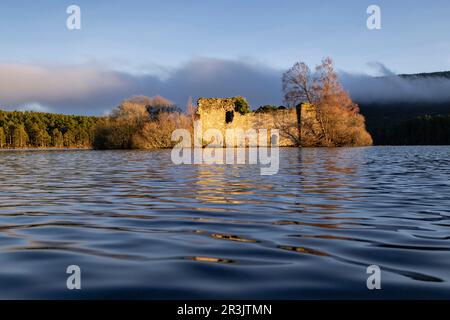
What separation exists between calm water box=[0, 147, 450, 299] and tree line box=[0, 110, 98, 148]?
9169 centimetres

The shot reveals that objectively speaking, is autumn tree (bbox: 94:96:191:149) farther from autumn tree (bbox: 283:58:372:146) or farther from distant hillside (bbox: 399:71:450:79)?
distant hillside (bbox: 399:71:450:79)

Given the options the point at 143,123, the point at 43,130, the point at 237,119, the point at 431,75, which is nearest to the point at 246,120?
the point at 237,119

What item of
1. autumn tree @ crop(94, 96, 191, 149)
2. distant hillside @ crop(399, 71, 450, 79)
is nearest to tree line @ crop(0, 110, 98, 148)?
autumn tree @ crop(94, 96, 191, 149)

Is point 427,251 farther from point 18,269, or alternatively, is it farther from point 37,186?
point 37,186

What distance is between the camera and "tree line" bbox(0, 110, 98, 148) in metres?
99.1

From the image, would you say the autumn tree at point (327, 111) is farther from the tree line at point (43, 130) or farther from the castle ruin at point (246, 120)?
the tree line at point (43, 130)

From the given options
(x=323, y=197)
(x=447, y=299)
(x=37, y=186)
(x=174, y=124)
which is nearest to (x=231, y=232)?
(x=447, y=299)

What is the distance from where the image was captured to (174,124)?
4709 cm

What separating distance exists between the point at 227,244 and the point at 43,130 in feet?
370

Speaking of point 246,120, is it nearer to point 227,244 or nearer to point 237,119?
point 237,119

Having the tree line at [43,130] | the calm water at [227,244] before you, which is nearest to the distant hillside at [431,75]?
the tree line at [43,130]

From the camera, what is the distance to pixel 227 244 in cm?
445

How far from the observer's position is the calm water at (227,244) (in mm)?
3143
